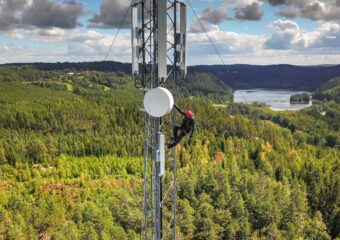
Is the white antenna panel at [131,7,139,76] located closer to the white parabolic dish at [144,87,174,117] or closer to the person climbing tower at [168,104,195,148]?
the white parabolic dish at [144,87,174,117]

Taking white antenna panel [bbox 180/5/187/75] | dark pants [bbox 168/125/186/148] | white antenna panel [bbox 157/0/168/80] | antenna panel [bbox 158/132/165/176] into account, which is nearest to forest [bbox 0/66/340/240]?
dark pants [bbox 168/125/186/148]

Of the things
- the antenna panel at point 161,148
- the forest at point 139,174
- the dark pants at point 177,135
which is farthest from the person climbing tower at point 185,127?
the forest at point 139,174

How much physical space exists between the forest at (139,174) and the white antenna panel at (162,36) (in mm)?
1851

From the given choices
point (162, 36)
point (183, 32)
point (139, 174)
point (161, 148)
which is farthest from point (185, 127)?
point (139, 174)

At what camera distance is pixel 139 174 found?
78000 mm

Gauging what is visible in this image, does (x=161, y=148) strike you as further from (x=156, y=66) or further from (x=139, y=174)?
(x=139, y=174)

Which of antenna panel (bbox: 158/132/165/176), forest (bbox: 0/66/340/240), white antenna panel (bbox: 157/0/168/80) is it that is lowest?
forest (bbox: 0/66/340/240)

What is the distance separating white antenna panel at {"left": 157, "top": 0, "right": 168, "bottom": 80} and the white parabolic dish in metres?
0.69

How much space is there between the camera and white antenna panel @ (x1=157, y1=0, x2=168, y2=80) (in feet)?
40.2

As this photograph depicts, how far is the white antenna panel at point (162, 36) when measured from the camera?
40.2ft

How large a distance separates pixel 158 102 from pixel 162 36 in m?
2.05

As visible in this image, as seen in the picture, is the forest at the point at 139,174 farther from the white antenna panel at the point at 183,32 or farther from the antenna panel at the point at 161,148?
the antenna panel at the point at 161,148

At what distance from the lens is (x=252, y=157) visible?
85.1 meters

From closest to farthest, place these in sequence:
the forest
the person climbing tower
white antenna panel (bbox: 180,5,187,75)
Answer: the person climbing tower < white antenna panel (bbox: 180,5,187,75) < the forest
